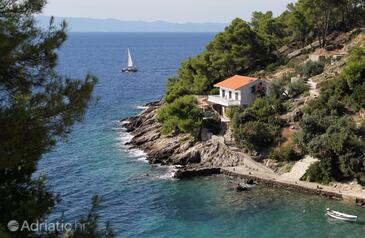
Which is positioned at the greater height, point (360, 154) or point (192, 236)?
point (360, 154)

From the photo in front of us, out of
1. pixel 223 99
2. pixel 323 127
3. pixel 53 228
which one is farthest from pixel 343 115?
pixel 53 228

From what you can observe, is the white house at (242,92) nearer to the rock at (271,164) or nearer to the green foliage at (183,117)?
the green foliage at (183,117)

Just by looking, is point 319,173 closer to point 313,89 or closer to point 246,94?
point 313,89

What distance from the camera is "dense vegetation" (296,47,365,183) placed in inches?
1583

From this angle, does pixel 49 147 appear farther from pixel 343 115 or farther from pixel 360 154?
pixel 343 115

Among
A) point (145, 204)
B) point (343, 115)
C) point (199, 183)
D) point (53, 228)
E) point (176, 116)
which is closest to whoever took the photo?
point (53, 228)

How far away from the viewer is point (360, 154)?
132 ft

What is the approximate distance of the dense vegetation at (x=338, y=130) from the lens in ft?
132

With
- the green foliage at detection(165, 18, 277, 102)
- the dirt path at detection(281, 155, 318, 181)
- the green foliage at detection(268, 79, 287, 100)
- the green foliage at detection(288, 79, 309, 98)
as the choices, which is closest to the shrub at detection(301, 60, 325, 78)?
the green foliage at detection(288, 79, 309, 98)

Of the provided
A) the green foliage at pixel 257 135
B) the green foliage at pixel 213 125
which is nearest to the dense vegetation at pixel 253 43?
the green foliage at pixel 213 125

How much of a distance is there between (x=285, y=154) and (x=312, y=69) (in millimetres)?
20218

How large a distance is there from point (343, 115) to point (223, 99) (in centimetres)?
1494

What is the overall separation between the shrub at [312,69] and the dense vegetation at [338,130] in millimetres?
8070

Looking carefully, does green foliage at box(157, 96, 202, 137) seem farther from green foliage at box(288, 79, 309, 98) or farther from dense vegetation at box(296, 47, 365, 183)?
dense vegetation at box(296, 47, 365, 183)
